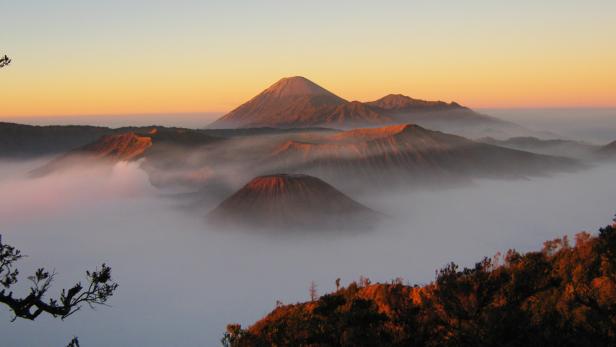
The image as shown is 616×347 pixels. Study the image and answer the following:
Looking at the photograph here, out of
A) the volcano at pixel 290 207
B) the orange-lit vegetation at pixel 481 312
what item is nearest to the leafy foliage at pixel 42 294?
the orange-lit vegetation at pixel 481 312

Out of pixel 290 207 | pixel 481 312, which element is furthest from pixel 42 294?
pixel 290 207

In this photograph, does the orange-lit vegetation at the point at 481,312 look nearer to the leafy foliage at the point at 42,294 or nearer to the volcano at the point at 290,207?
the leafy foliage at the point at 42,294

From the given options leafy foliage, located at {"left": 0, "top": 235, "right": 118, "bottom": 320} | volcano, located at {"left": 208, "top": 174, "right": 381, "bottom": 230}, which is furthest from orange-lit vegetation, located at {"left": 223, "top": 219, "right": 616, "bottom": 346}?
volcano, located at {"left": 208, "top": 174, "right": 381, "bottom": 230}

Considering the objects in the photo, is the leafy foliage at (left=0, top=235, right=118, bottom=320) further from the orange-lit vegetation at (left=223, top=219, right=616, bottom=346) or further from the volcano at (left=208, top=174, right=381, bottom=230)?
the volcano at (left=208, top=174, right=381, bottom=230)

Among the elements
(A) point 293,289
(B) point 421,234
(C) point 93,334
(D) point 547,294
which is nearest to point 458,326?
(D) point 547,294

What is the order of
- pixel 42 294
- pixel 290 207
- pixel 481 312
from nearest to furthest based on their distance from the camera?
1. pixel 42 294
2. pixel 481 312
3. pixel 290 207

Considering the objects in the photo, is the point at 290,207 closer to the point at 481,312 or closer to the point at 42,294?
the point at 481,312
